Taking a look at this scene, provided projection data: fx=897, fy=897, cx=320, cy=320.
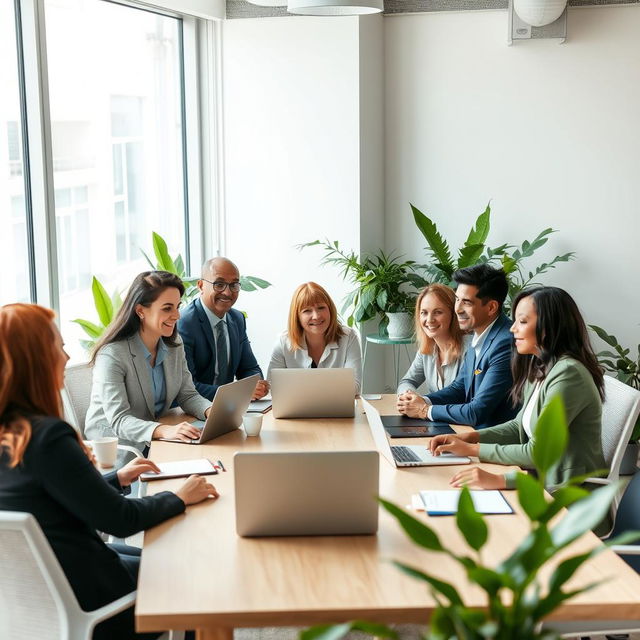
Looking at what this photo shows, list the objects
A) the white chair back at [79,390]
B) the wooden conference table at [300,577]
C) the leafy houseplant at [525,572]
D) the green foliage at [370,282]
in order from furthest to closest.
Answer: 1. the green foliage at [370,282]
2. the white chair back at [79,390]
3. the wooden conference table at [300,577]
4. the leafy houseplant at [525,572]

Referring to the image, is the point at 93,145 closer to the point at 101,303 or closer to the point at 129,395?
the point at 101,303

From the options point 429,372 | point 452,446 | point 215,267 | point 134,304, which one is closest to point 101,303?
point 215,267

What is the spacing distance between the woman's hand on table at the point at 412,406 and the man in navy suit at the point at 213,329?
92cm

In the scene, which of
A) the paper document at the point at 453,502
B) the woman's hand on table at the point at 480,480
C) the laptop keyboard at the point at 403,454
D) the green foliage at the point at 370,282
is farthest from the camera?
the green foliage at the point at 370,282

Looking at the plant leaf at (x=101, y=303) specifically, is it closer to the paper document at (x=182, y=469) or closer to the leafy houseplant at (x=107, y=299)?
the leafy houseplant at (x=107, y=299)

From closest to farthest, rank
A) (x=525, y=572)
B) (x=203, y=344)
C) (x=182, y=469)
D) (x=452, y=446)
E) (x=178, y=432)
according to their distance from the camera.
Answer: (x=525, y=572) → (x=182, y=469) → (x=452, y=446) → (x=178, y=432) → (x=203, y=344)

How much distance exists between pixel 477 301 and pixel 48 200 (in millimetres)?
1953

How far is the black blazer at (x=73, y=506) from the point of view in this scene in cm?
195

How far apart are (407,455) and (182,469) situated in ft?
2.24

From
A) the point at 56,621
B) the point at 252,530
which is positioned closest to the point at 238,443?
the point at 252,530

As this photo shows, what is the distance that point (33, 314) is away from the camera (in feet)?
6.54

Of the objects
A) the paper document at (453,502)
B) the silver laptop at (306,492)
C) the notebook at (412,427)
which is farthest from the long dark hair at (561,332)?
the silver laptop at (306,492)

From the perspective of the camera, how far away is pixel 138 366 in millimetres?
3301

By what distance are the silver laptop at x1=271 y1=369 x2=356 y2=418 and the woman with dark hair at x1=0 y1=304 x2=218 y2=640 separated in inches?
47.3
